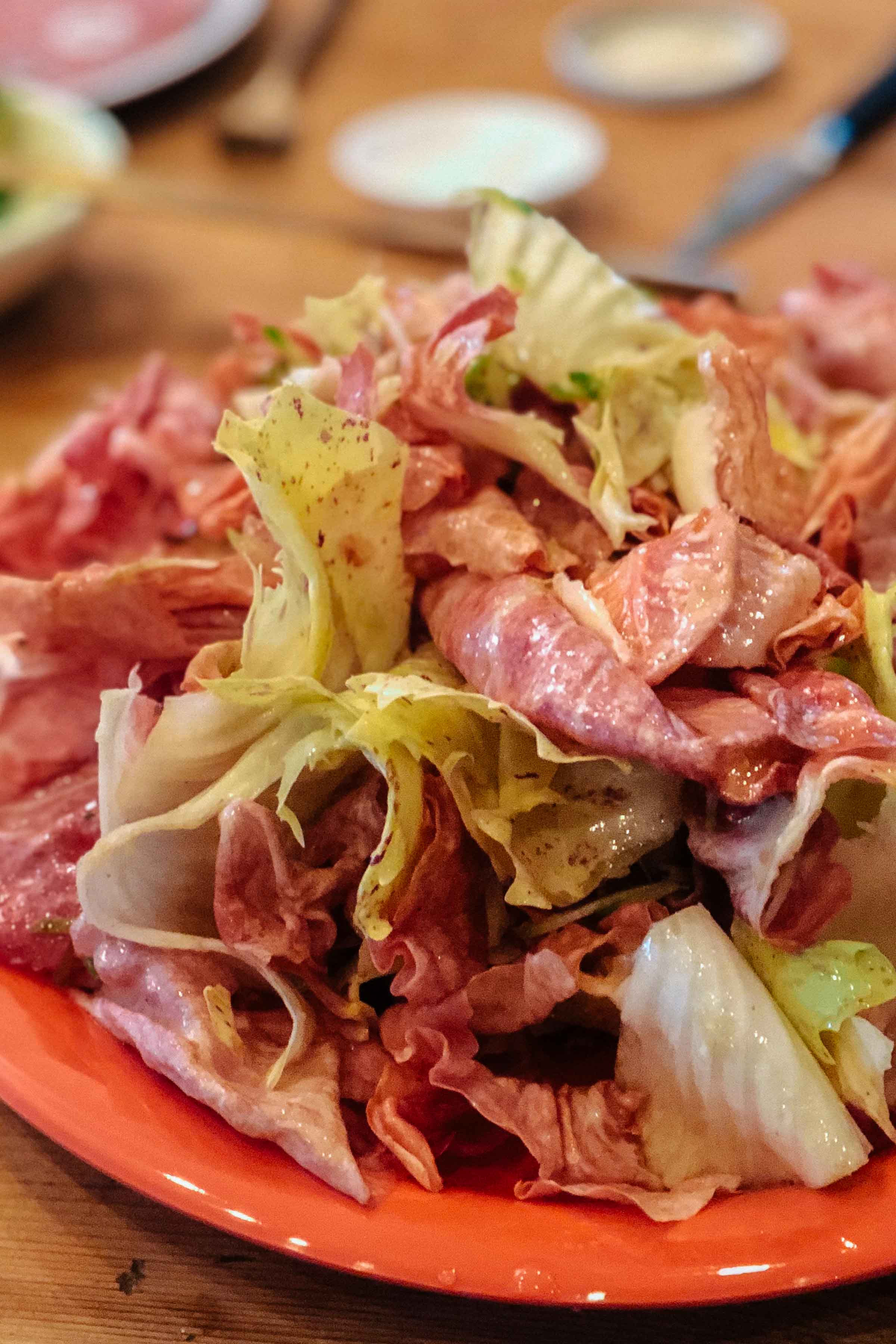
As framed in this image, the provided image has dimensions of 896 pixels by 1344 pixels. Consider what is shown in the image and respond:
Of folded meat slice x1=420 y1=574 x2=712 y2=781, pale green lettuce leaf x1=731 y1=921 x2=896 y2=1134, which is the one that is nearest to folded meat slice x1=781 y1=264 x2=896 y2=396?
folded meat slice x1=420 y1=574 x2=712 y2=781

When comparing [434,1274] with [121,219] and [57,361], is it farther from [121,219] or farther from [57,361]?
[121,219]

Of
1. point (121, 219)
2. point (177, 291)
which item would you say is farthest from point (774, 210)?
point (121, 219)

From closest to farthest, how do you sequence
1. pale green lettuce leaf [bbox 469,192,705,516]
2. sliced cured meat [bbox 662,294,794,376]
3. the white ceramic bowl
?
1. pale green lettuce leaf [bbox 469,192,705,516]
2. sliced cured meat [bbox 662,294,794,376]
3. the white ceramic bowl

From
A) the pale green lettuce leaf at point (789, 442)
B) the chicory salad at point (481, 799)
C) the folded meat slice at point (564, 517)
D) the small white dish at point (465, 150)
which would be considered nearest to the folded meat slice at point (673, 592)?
the chicory salad at point (481, 799)

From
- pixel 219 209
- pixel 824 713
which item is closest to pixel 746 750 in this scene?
pixel 824 713

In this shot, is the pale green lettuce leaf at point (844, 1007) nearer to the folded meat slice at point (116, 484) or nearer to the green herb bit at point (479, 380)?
the green herb bit at point (479, 380)

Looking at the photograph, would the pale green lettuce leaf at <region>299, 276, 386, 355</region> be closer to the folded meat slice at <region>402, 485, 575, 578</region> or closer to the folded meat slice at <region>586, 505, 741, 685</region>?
the folded meat slice at <region>402, 485, 575, 578</region>

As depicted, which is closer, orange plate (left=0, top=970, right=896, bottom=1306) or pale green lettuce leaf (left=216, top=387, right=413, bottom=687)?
orange plate (left=0, top=970, right=896, bottom=1306)
